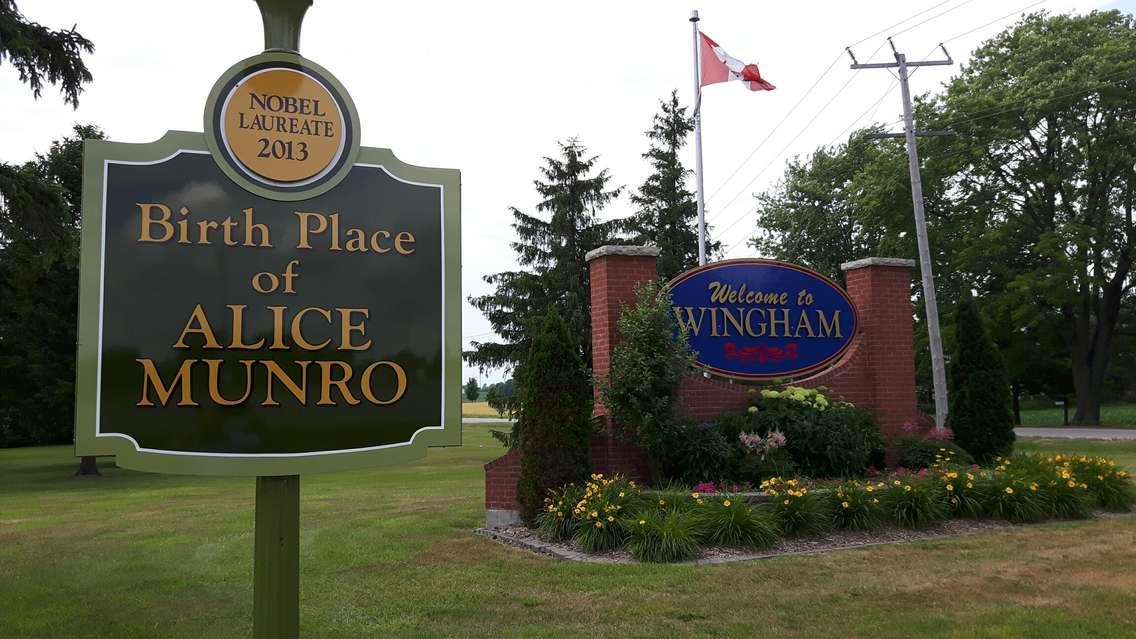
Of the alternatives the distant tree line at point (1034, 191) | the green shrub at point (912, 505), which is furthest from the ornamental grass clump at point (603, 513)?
the distant tree line at point (1034, 191)

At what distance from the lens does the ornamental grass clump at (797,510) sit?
30.2 feet

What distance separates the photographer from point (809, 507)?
933 cm

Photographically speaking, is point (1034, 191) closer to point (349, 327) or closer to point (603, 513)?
point (603, 513)

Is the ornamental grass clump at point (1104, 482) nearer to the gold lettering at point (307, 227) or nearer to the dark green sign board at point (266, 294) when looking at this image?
the dark green sign board at point (266, 294)

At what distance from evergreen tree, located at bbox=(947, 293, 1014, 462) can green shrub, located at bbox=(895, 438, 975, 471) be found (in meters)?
0.87

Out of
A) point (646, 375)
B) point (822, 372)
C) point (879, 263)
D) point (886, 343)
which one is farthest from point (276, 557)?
point (879, 263)

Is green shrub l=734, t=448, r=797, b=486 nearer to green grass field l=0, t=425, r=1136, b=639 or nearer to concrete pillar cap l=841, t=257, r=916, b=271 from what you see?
green grass field l=0, t=425, r=1136, b=639

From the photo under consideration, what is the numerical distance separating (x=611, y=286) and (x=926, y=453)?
16.1 feet

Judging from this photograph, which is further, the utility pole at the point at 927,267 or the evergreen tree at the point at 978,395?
the utility pole at the point at 927,267

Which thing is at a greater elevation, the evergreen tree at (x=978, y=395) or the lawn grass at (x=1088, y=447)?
the evergreen tree at (x=978, y=395)

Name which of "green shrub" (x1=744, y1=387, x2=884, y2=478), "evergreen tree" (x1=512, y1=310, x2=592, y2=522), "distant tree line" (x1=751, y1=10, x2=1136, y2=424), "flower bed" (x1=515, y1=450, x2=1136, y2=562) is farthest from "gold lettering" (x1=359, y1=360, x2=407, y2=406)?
"distant tree line" (x1=751, y1=10, x2=1136, y2=424)

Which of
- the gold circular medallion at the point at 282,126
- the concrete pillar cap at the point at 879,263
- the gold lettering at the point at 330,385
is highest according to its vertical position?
the concrete pillar cap at the point at 879,263

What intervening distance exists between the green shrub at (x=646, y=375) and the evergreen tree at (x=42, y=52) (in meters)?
13.8

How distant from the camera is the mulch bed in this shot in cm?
845
